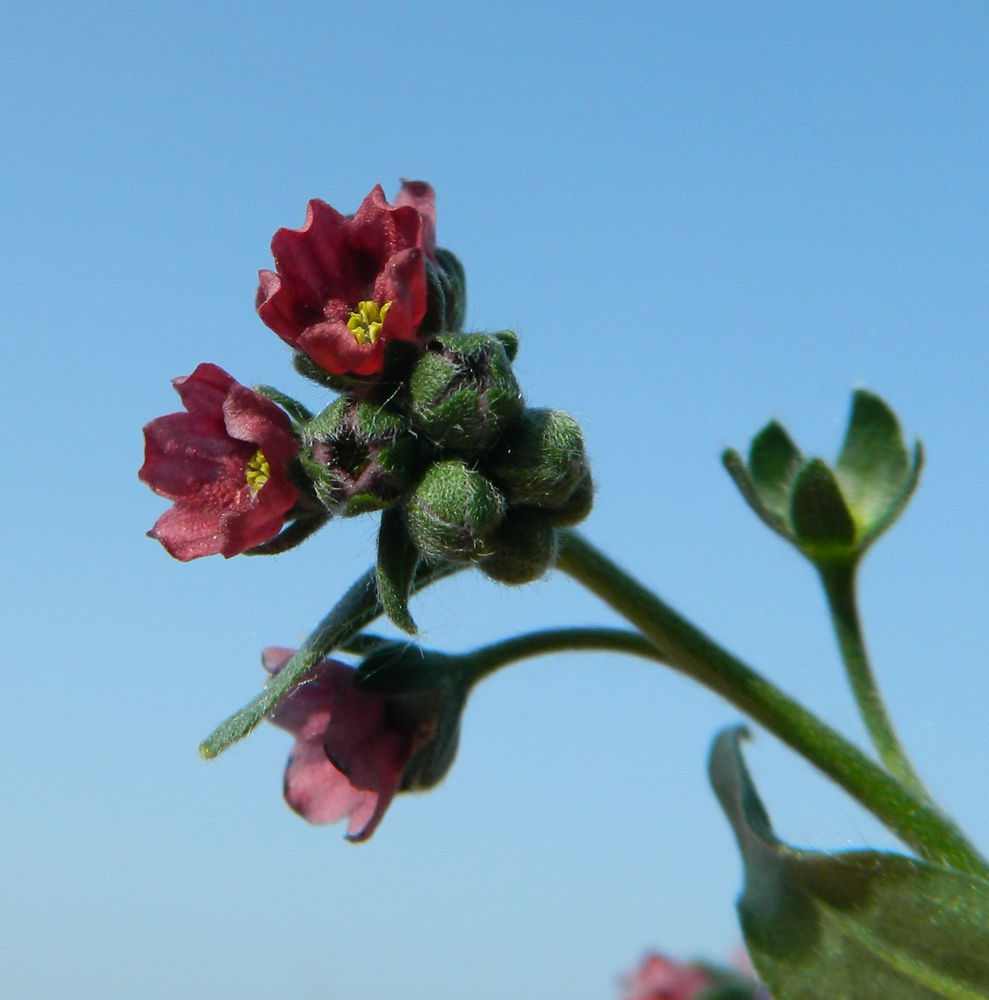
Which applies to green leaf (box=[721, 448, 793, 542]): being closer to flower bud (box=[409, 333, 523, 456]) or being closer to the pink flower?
flower bud (box=[409, 333, 523, 456])

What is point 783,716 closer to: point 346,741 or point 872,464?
point 346,741

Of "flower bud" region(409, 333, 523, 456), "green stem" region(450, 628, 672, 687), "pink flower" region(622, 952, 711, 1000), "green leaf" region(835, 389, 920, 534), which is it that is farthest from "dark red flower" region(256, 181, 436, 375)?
"pink flower" region(622, 952, 711, 1000)

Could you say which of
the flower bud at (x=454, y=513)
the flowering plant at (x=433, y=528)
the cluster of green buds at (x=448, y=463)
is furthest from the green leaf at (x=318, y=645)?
the flower bud at (x=454, y=513)

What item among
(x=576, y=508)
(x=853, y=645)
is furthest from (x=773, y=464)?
(x=576, y=508)

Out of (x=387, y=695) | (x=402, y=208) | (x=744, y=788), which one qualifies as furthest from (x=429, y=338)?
(x=744, y=788)

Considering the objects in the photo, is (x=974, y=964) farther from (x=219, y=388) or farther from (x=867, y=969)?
(x=219, y=388)
